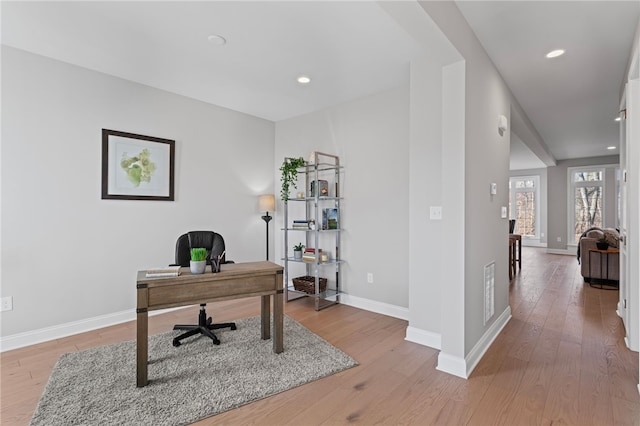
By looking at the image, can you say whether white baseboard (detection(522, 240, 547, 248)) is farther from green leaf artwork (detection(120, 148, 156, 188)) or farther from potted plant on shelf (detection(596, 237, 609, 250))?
green leaf artwork (detection(120, 148, 156, 188))

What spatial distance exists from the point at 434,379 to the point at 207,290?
5.78 ft

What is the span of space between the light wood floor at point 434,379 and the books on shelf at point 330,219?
1078mm

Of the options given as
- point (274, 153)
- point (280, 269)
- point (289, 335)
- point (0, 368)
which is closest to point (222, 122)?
point (274, 153)

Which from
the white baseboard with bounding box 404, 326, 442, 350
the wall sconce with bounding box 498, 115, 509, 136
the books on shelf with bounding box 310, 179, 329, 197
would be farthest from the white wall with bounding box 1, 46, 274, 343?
the wall sconce with bounding box 498, 115, 509, 136

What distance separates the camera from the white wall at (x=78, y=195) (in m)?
2.74

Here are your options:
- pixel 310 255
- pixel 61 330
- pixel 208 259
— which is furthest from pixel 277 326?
pixel 61 330

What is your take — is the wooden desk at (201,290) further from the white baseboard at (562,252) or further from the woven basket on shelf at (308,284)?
the white baseboard at (562,252)

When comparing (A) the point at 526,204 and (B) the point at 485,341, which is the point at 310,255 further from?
(A) the point at 526,204

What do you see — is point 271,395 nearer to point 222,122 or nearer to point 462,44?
point 462,44

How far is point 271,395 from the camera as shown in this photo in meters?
2.01

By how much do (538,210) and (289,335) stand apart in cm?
1014

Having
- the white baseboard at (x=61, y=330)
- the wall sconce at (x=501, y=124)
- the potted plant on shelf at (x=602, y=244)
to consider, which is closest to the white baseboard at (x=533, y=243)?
the potted plant on shelf at (x=602, y=244)

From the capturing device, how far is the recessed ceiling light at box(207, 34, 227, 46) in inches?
97.8

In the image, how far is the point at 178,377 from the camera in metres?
2.21
